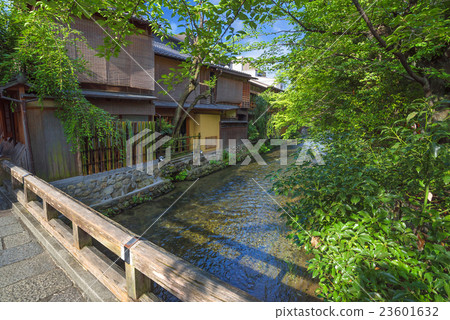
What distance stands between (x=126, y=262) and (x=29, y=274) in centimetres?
193

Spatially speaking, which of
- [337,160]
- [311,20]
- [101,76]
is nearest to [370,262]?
[337,160]

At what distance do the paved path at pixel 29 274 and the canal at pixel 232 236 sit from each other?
236 cm

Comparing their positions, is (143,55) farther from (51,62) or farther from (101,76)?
(51,62)

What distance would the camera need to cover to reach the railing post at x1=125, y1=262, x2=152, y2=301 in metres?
2.12

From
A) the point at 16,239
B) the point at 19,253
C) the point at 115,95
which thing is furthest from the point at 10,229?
the point at 115,95

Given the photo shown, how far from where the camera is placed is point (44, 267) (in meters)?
3.03

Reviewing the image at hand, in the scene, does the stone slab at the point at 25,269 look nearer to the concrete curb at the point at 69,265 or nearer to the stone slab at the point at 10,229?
the concrete curb at the point at 69,265

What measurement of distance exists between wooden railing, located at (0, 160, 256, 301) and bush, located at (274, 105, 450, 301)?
3.47 feet

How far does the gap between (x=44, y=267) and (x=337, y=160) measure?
454 centimetres

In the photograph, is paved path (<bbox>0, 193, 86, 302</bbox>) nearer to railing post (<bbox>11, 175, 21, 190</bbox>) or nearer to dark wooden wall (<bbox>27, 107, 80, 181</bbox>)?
railing post (<bbox>11, 175, 21, 190</bbox>)

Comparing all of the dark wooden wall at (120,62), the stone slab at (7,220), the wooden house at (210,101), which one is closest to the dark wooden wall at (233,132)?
the wooden house at (210,101)

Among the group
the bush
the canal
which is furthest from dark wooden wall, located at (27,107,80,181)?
the bush

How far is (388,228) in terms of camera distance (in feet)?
6.25

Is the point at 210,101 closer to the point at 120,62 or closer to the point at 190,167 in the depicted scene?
the point at 190,167
